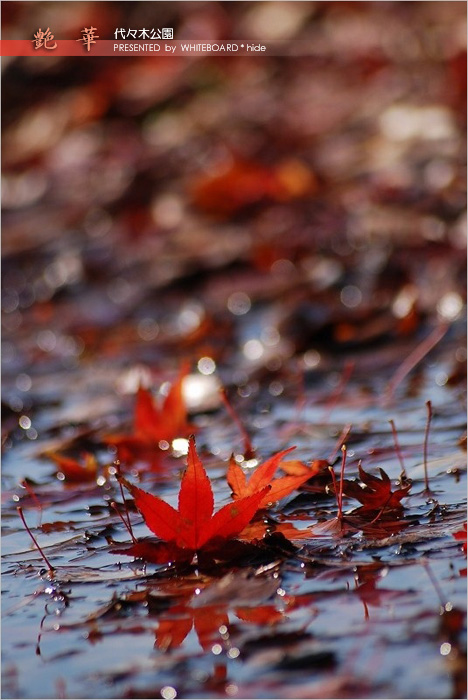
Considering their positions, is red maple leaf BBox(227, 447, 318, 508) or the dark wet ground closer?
the dark wet ground

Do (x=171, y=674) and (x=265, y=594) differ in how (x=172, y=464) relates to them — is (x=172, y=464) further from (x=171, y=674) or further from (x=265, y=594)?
(x=171, y=674)

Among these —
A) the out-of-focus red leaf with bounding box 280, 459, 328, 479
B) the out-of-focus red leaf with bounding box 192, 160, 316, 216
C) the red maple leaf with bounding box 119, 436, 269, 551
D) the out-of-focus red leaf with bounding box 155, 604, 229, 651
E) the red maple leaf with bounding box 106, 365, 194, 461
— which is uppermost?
the out-of-focus red leaf with bounding box 192, 160, 316, 216

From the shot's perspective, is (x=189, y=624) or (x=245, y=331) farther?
(x=245, y=331)

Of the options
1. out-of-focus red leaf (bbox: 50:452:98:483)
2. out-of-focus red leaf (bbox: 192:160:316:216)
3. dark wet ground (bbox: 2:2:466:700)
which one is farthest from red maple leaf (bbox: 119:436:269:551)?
out-of-focus red leaf (bbox: 192:160:316:216)

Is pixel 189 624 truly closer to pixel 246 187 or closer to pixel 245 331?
pixel 245 331

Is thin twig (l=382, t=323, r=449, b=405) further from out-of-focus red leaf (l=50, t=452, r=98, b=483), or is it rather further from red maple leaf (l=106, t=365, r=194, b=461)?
out-of-focus red leaf (l=50, t=452, r=98, b=483)

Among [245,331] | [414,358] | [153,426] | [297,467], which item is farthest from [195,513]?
[245,331]

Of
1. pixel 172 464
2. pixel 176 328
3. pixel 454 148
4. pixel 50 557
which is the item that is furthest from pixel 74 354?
pixel 50 557
